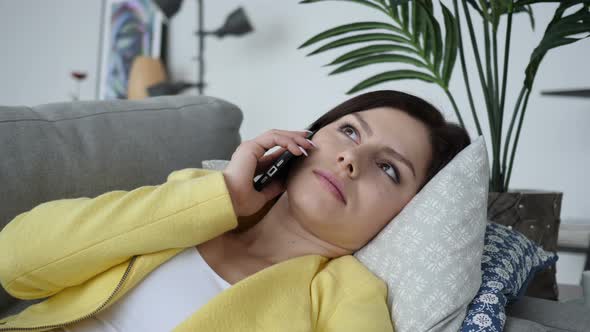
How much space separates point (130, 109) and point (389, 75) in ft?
2.12

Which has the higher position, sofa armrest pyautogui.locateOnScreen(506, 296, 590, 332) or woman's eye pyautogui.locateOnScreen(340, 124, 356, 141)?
woman's eye pyautogui.locateOnScreen(340, 124, 356, 141)

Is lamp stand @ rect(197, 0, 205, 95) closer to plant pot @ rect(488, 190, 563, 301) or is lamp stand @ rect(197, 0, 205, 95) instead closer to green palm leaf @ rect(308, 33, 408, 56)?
green palm leaf @ rect(308, 33, 408, 56)

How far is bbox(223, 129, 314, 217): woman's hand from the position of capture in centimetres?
97

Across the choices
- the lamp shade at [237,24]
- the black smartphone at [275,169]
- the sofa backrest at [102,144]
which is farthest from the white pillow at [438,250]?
the lamp shade at [237,24]

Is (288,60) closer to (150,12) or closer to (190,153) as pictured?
(150,12)

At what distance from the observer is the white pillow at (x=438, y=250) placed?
0.88 meters

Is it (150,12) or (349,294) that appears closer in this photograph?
(349,294)

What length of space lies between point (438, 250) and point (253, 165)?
330mm

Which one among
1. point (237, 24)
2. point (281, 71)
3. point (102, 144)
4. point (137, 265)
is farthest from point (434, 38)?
point (237, 24)

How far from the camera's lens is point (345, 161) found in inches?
38.1

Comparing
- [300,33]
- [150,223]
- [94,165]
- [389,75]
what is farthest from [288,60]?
[150,223]

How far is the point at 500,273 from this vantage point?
980 millimetres

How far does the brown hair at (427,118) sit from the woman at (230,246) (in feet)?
0.18

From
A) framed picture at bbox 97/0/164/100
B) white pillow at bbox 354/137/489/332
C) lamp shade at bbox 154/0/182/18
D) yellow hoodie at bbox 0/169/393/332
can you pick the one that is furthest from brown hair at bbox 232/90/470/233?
framed picture at bbox 97/0/164/100
